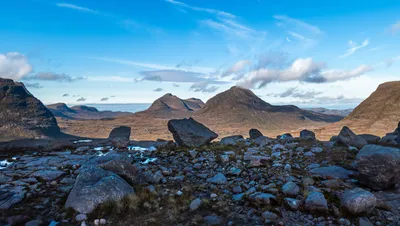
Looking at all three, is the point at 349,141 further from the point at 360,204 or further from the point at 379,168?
the point at 360,204

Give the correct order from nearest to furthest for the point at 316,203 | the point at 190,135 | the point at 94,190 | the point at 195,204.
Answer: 1. the point at 316,203
2. the point at 94,190
3. the point at 195,204
4. the point at 190,135

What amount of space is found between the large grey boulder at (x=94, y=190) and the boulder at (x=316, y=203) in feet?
16.3

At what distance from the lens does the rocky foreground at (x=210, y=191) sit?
20.1 feet

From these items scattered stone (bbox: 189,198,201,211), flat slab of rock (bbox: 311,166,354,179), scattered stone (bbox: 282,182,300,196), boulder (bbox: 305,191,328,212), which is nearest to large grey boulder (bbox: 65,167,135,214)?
scattered stone (bbox: 189,198,201,211)

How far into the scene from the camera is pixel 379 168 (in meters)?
7.84

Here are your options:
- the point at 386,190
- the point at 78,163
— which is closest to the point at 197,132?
the point at 78,163

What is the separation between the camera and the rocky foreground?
6133 mm

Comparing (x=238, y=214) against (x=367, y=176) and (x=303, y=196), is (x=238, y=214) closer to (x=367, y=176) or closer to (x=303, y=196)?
(x=303, y=196)

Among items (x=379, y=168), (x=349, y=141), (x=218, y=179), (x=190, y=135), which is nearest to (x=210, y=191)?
(x=218, y=179)

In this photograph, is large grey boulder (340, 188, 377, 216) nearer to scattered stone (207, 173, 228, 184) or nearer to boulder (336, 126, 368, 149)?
scattered stone (207, 173, 228, 184)

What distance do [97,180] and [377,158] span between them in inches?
356

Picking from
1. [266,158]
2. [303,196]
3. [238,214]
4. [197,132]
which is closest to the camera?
[238,214]

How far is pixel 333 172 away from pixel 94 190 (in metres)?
8.53

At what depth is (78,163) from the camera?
11164 millimetres
